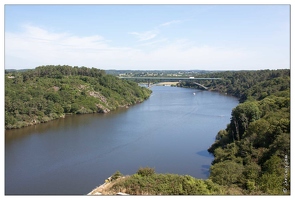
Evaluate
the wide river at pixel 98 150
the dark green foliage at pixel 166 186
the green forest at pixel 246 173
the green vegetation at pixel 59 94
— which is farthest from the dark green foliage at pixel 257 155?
the green vegetation at pixel 59 94

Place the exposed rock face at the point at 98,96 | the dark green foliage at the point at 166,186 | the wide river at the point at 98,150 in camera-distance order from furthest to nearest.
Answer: the exposed rock face at the point at 98,96 → the wide river at the point at 98,150 → the dark green foliage at the point at 166,186

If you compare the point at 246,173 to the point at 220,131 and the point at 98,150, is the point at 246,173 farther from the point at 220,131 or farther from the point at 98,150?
the point at 98,150

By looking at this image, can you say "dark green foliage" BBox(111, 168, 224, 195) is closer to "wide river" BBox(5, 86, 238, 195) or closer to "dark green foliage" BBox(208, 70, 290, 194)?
"dark green foliage" BBox(208, 70, 290, 194)

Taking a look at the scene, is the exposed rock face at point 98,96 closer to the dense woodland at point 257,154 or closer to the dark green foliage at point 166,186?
the dense woodland at point 257,154

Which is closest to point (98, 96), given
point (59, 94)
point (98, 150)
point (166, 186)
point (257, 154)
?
point (59, 94)

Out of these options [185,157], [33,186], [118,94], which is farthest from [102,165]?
[118,94]

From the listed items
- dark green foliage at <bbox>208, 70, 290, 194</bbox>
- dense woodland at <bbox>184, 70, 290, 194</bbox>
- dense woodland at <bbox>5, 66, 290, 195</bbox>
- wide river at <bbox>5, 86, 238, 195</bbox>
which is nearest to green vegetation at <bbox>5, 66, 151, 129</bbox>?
dense woodland at <bbox>5, 66, 290, 195</bbox>
